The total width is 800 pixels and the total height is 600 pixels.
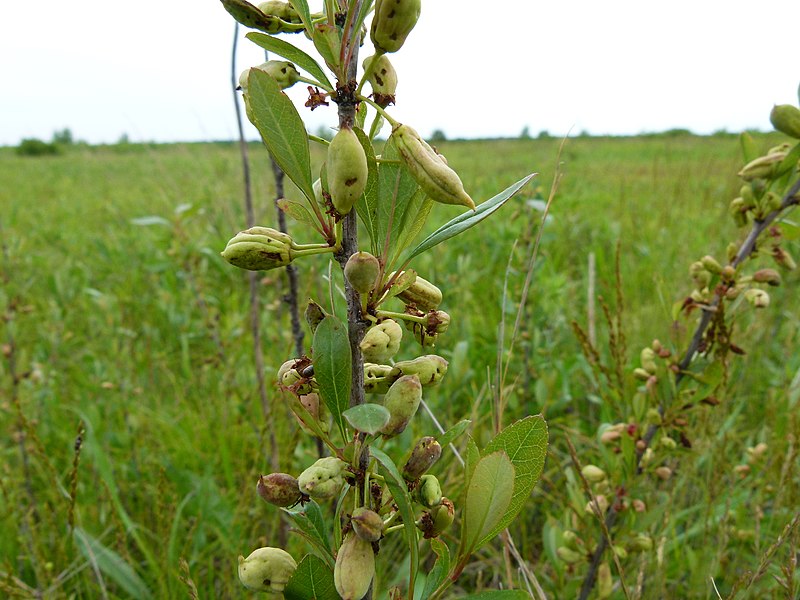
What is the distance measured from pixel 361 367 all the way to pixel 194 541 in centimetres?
120

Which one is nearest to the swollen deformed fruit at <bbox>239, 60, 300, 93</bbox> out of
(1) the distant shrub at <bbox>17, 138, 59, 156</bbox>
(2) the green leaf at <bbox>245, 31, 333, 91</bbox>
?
(2) the green leaf at <bbox>245, 31, 333, 91</bbox>

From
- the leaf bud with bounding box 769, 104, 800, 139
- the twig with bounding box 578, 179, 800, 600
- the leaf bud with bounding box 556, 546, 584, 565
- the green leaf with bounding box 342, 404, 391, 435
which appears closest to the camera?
the green leaf with bounding box 342, 404, 391, 435

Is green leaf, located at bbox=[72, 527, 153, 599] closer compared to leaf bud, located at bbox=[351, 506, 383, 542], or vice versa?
leaf bud, located at bbox=[351, 506, 383, 542]

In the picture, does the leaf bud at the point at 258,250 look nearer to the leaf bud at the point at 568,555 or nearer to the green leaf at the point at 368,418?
the green leaf at the point at 368,418

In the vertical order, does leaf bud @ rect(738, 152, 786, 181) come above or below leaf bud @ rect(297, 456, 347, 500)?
above

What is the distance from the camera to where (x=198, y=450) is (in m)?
1.87

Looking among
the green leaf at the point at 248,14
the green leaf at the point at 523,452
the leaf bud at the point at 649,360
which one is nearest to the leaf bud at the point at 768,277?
the leaf bud at the point at 649,360

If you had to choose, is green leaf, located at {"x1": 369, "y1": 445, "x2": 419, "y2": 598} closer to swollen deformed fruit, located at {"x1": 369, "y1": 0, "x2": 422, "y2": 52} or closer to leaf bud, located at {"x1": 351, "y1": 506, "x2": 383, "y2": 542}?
leaf bud, located at {"x1": 351, "y1": 506, "x2": 383, "y2": 542}

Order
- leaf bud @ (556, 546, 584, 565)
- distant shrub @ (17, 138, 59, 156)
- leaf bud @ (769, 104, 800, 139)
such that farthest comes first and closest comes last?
distant shrub @ (17, 138, 59, 156)
leaf bud @ (556, 546, 584, 565)
leaf bud @ (769, 104, 800, 139)

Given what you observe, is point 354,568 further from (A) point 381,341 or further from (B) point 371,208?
(B) point 371,208

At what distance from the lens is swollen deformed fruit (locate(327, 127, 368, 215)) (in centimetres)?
55

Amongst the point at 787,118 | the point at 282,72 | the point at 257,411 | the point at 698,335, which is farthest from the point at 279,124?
the point at 257,411

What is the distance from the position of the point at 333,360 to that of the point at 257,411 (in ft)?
4.96

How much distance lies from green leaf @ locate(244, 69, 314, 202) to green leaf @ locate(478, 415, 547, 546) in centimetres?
34
